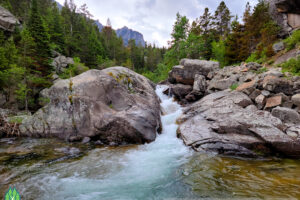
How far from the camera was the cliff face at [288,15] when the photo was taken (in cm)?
1877

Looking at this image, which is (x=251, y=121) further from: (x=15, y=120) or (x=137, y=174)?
(x=15, y=120)

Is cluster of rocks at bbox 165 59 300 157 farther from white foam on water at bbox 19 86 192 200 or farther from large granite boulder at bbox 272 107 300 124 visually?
white foam on water at bbox 19 86 192 200

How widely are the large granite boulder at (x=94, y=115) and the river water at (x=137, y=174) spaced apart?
103 centimetres

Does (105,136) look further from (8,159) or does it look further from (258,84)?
(258,84)

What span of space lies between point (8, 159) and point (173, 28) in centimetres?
3368

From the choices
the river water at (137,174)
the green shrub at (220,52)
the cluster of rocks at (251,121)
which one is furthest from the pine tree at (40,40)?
the green shrub at (220,52)

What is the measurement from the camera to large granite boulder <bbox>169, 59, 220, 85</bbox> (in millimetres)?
Answer: 17438

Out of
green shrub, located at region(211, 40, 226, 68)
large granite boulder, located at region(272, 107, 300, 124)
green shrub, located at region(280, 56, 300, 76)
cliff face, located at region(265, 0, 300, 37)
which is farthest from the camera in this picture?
green shrub, located at region(211, 40, 226, 68)

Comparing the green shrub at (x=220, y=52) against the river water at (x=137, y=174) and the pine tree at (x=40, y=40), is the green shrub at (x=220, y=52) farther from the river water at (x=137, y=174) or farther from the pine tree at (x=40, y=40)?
the pine tree at (x=40, y=40)

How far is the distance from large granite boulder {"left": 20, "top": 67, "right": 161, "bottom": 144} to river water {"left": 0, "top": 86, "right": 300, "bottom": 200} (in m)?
1.03

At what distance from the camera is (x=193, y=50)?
3003cm

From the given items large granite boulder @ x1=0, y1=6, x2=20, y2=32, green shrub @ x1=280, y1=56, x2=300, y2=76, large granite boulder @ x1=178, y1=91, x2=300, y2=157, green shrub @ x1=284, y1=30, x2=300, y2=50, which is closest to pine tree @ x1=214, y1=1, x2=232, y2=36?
green shrub @ x1=284, y1=30, x2=300, y2=50

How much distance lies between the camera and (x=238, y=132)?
7574 mm

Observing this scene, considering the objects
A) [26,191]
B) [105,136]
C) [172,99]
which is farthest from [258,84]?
[26,191]
